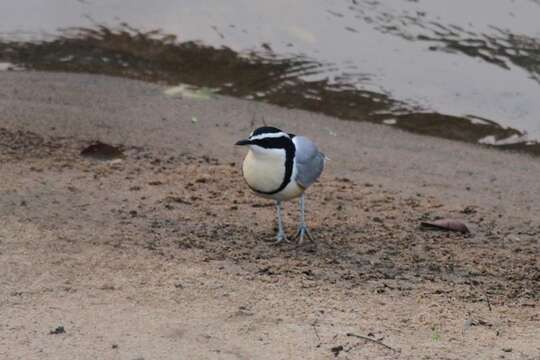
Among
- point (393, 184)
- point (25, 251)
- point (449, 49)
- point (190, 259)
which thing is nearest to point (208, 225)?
point (190, 259)

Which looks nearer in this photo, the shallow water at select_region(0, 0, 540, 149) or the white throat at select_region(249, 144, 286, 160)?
the white throat at select_region(249, 144, 286, 160)

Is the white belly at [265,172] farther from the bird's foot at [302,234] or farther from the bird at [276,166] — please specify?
the bird's foot at [302,234]

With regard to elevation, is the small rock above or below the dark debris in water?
below

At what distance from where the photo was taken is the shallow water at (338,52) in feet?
Result: 22.9

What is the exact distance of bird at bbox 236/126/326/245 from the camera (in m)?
4.58

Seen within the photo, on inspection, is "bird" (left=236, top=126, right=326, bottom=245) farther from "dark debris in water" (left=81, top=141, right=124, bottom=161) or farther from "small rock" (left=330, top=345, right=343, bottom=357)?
"dark debris in water" (left=81, top=141, right=124, bottom=161)

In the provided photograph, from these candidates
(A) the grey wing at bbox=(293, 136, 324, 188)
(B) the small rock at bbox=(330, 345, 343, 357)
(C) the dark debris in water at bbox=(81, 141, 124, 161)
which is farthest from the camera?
(C) the dark debris in water at bbox=(81, 141, 124, 161)

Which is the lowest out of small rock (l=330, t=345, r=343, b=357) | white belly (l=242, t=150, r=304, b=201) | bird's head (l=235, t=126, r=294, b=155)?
small rock (l=330, t=345, r=343, b=357)

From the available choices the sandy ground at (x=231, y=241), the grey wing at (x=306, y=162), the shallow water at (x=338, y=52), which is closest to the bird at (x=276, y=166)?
the grey wing at (x=306, y=162)

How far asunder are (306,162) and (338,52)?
282 centimetres

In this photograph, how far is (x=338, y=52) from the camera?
740 centimetres

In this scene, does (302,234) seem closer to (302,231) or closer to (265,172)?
(302,231)

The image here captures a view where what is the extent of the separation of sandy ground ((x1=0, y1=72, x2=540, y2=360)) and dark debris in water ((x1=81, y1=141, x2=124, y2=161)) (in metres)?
0.12

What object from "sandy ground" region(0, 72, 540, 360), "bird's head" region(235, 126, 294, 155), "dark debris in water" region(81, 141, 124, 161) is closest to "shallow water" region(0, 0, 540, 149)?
"sandy ground" region(0, 72, 540, 360)
